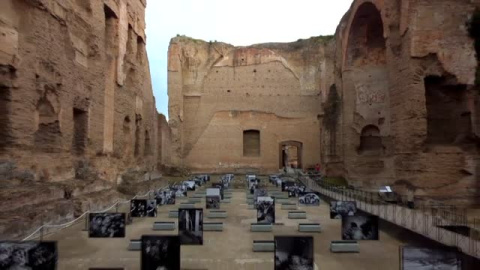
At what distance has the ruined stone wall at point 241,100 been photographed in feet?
113

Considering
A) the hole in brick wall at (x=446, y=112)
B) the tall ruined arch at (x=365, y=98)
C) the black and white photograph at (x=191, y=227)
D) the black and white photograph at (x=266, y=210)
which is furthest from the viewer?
the tall ruined arch at (x=365, y=98)

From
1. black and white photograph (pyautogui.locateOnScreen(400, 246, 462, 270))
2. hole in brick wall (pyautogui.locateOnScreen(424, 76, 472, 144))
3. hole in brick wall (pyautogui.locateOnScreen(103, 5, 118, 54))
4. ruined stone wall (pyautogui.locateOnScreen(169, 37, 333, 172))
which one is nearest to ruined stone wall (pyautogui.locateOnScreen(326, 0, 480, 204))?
hole in brick wall (pyautogui.locateOnScreen(424, 76, 472, 144))

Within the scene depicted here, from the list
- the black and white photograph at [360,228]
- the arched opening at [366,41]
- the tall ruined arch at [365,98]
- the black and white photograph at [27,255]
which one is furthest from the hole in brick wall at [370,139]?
the black and white photograph at [27,255]

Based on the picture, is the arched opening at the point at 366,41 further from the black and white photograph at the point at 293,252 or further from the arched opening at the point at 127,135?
the black and white photograph at the point at 293,252

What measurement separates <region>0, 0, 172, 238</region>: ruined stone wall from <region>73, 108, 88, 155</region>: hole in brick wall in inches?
1.2

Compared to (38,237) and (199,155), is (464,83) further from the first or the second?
(199,155)

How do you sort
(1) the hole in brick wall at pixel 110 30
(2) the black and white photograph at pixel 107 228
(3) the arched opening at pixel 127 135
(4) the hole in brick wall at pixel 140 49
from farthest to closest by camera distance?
1. (4) the hole in brick wall at pixel 140 49
2. (3) the arched opening at pixel 127 135
3. (1) the hole in brick wall at pixel 110 30
4. (2) the black and white photograph at pixel 107 228

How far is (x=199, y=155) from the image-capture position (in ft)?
113

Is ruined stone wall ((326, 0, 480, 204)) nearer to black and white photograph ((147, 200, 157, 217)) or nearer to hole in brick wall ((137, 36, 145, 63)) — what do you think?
black and white photograph ((147, 200, 157, 217))

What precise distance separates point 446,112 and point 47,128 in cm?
1171

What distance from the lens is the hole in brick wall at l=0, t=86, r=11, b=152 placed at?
9.42 meters

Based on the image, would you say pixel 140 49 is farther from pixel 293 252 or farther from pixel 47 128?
pixel 293 252

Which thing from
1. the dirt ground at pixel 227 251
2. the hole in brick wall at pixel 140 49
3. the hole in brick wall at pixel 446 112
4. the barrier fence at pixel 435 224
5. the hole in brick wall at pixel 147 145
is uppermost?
the hole in brick wall at pixel 140 49

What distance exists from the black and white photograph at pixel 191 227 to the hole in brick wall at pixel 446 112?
8.92 meters
